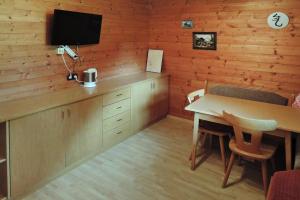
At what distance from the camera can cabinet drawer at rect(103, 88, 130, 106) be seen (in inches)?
130

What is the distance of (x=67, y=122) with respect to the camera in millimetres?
2811

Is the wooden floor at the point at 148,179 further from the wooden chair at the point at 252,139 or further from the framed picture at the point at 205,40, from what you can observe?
the framed picture at the point at 205,40

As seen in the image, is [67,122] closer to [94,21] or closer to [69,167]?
[69,167]

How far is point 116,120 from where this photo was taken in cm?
355

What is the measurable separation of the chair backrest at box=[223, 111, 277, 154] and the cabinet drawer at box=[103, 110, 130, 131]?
1500 mm

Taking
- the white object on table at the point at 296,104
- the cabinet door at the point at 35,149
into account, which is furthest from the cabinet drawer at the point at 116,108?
the white object on table at the point at 296,104

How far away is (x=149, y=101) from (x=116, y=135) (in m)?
0.89

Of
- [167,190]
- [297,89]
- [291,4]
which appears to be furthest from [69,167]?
[291,4]

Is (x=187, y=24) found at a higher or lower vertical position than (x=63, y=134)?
higher

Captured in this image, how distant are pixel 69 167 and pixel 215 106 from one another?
177 cm

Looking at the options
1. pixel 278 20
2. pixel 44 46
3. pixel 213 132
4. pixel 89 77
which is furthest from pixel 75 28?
pixel 278 20

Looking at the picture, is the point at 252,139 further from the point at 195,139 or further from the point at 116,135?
the point at 116,135

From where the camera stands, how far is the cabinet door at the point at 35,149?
7.71 feet

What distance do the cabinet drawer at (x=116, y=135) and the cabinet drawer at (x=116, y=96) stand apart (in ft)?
1.29
